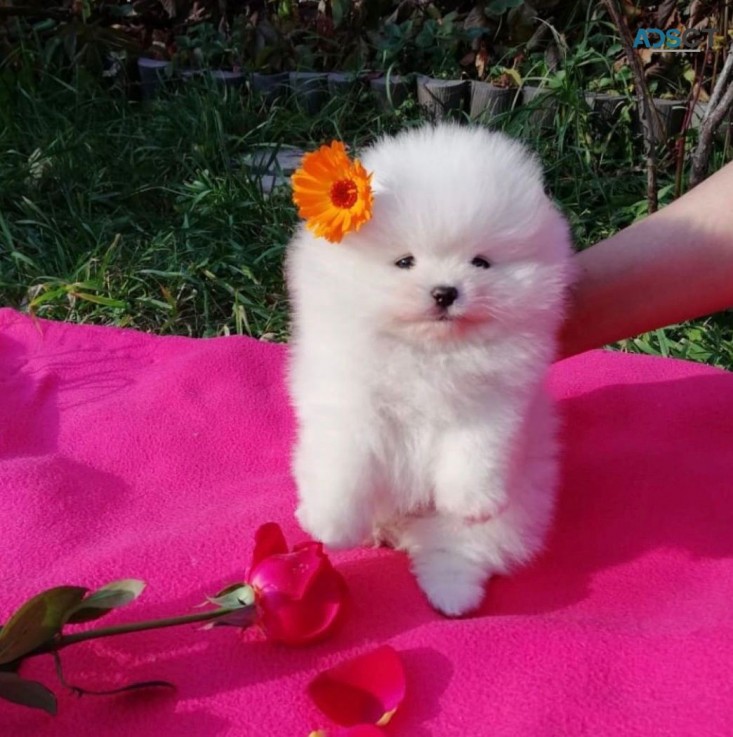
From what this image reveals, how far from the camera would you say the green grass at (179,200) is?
7.68ft

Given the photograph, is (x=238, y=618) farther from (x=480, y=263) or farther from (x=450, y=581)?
(x=480, y=263)

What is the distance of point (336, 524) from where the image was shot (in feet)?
3.52

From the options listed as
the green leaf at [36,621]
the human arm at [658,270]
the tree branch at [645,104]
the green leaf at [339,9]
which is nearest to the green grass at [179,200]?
the tree branch at [645,104]

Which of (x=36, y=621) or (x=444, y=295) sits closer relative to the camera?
(x=36, y=621)

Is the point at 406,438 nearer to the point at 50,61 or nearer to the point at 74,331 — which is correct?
the point at 74,331

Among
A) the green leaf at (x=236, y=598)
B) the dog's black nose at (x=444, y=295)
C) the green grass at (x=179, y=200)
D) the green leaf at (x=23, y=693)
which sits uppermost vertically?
the dog's black nose at (x=444, y=295)

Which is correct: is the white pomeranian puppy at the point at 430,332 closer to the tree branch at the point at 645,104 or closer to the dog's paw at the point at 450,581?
the dog's paw at the point at 450,581

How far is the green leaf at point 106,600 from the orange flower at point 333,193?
442 mm

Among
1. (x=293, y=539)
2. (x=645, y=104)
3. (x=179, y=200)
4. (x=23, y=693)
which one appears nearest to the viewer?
(x=23, y=693)

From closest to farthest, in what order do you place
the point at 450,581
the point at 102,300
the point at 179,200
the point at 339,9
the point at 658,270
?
the point at 450,581, the point at 658,270, the point at 102,300, the point at 179,200, the point at 339,9

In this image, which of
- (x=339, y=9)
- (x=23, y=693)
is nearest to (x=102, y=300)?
(x=23, y=693)

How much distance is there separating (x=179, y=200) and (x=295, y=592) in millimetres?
1965

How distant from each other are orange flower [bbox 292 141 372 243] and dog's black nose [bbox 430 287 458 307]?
0.11 meters

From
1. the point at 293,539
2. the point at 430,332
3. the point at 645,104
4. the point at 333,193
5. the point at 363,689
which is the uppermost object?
the point at 333,193
